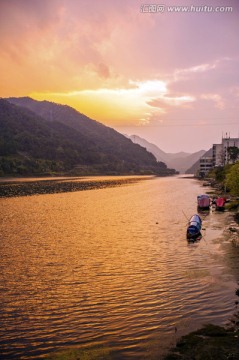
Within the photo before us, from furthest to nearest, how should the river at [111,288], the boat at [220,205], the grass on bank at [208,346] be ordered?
1. the boat at [220,205]
2. the river at [111,288]
3. the grass on bank at [208,346]

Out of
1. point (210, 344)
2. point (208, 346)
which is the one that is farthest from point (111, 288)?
point (208, 346)

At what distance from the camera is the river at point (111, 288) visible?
20.4 metres

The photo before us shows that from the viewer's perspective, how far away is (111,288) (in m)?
29.4

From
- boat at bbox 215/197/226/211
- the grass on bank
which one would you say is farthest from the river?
boat at bbox 215/197/226/211

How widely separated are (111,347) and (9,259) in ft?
79.0

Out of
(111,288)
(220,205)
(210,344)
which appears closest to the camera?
(210,344)

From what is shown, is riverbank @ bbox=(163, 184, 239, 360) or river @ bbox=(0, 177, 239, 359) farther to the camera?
river @ bbox=(0, 177, 239, 359)

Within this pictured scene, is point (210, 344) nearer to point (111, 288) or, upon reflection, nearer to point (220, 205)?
point (111, 288)

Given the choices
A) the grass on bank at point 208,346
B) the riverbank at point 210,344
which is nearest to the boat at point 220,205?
the riverbank at point 210,344

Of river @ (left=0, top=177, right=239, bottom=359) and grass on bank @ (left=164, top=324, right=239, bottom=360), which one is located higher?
grass on bank @ (left=164, top=324, right=239, bottom=360)

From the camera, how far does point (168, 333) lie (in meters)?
20.6

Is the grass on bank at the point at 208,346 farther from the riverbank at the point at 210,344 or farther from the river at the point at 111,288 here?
the river at the point at 111,288

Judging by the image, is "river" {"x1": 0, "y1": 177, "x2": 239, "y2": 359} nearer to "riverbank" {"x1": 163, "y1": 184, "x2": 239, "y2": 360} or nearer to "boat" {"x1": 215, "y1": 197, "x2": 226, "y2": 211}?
"riverbank" {"x1": 163, "y1": 184, "x2": 239, "y2": 360}

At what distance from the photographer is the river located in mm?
20422
